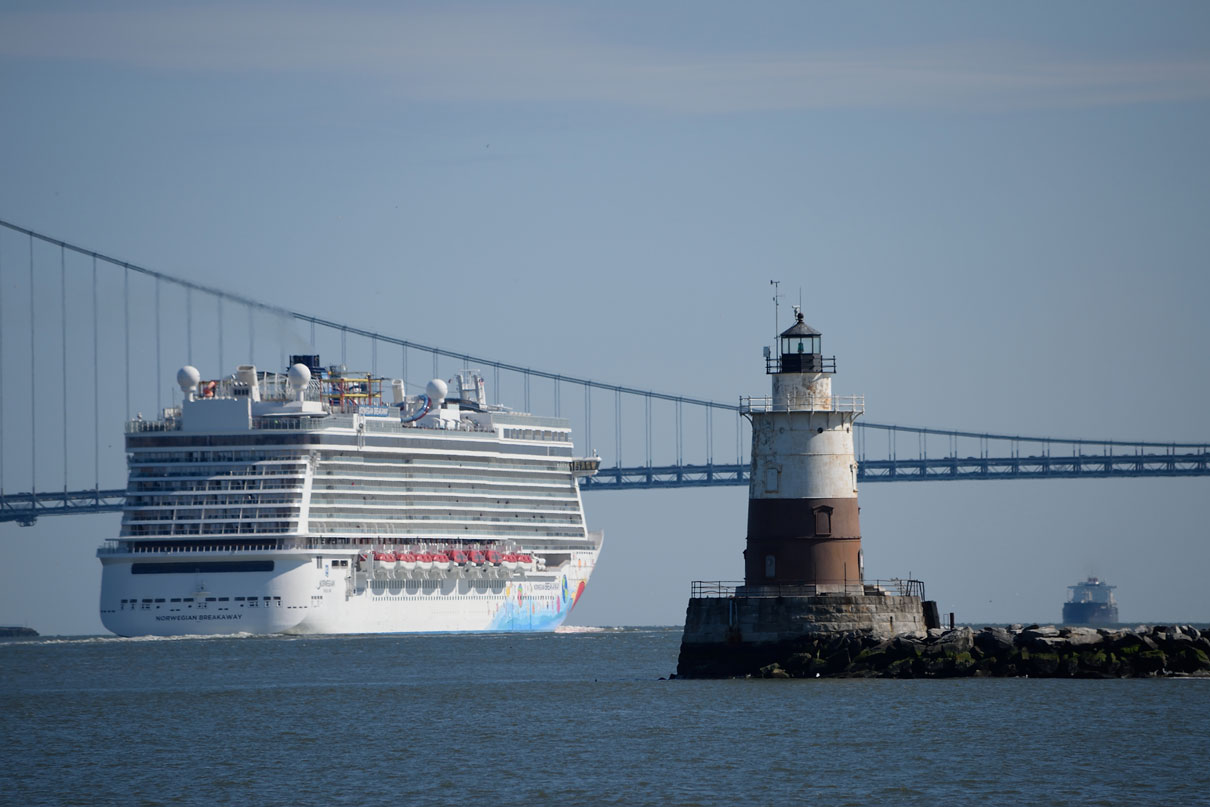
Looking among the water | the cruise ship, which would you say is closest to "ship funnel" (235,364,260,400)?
the cruise ship

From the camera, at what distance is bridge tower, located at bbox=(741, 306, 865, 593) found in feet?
101

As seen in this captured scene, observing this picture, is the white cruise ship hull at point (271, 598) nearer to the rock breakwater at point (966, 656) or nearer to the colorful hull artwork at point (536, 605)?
the colorful hull artwork at point (536, 605)

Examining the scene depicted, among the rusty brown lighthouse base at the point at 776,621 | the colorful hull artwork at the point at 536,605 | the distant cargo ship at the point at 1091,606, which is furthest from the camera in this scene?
the distant cargo ship at the point at 1091,606

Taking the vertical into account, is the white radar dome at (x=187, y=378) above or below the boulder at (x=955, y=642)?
above

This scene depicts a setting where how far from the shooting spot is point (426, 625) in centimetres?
6775

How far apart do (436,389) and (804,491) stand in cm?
4467

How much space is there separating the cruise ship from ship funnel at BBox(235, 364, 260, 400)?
7cm

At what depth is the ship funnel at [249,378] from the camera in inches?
2672

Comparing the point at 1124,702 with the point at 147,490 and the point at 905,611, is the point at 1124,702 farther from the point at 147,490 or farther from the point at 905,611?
the point at 147,490

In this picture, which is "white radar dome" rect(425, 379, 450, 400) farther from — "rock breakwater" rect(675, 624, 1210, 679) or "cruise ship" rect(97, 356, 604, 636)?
"rock breakwater" rect(675, 624, 1210, 679)

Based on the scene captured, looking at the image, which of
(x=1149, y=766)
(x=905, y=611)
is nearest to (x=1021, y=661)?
(x=905, y=611)

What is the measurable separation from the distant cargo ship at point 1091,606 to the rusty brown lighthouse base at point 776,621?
82775mm

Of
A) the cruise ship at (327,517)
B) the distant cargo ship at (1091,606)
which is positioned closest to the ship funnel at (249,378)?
the cruise ship at (327,517)

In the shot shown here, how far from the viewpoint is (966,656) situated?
31.4m
